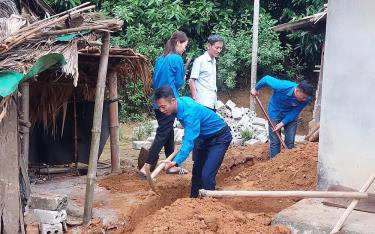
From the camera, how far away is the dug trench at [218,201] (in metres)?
4.50

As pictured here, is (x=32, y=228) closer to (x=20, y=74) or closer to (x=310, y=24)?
(x=20, y=74)

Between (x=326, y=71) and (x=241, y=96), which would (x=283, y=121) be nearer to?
(x=326, y=71)

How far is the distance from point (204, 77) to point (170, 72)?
848 millimetres

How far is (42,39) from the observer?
5.08 meters

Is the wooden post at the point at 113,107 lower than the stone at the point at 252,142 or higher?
higher

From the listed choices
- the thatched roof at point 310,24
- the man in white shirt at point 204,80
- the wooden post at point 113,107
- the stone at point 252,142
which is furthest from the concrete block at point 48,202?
the thatched roof at point 310,24

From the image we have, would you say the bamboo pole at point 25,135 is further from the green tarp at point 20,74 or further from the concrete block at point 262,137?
the concrete block at point 262,137

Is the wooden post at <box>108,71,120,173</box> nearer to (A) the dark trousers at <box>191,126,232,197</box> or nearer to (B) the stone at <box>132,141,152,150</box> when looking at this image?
(A) the dark trousers at <box>191,126,232,197</box>

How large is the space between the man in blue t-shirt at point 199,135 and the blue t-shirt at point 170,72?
3.29 ft

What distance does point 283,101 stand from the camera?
7.32 metres

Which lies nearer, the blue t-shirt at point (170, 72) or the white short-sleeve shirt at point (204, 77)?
the blue t-shirt at point (170, 72)

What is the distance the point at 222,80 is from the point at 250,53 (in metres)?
0.99

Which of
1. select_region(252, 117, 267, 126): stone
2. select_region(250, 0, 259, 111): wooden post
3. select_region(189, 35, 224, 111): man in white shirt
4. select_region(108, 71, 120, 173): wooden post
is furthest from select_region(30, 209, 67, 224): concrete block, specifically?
select_region(250, 0, 259, 111): wooden post

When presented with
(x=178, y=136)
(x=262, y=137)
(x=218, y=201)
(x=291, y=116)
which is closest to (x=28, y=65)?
(x=218, y=201)
